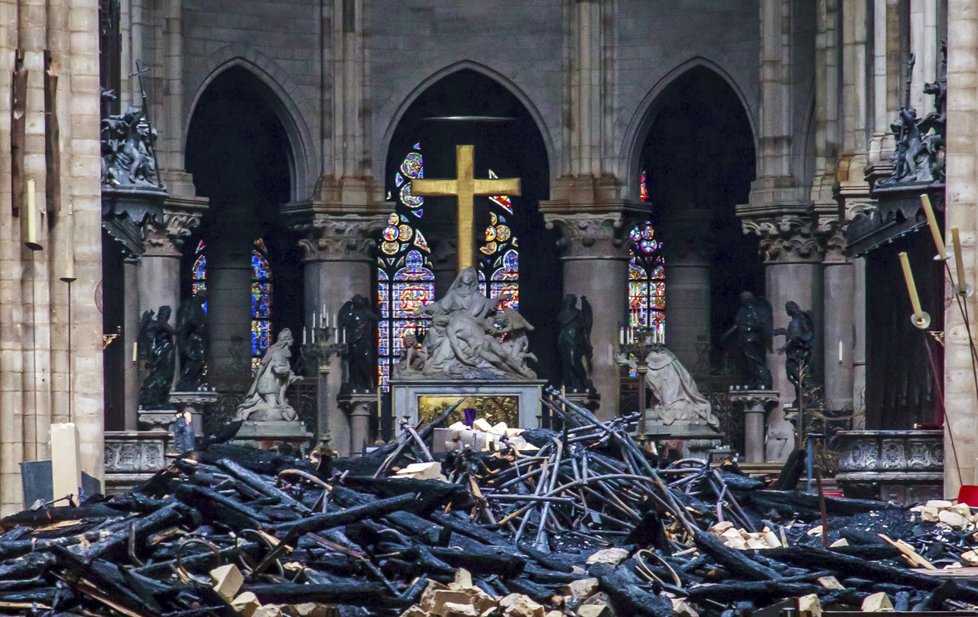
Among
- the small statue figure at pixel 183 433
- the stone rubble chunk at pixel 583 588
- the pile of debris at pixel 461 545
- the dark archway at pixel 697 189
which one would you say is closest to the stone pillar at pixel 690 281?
the dark archway at pixel 697 189

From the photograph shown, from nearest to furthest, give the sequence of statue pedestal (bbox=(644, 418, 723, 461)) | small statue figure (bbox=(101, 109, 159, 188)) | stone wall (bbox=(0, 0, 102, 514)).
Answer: stone wall (bbox=(0, 0, 102, 514)) < small statue figure (bbox=(101, 109, 159, 188)) < statue pedestal (bbox=(644, 418, 723, 461))

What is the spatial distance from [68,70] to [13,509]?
Result: 497 centimetres

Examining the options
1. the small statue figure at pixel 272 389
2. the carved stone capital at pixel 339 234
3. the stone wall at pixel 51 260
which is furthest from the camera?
the carved stone capital at pixel 339 234

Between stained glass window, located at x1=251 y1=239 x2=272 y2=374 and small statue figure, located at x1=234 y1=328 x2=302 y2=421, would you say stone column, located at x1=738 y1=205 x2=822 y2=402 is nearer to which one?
small statue figure, located at x1=234 y1=328 x2=302 y2=421

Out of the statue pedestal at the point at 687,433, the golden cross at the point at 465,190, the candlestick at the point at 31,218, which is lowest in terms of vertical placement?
the statue pedestal at the point at 687,433

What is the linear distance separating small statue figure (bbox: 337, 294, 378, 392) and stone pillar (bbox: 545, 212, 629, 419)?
3.53m

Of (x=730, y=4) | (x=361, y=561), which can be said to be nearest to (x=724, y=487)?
(x=361, y=561)

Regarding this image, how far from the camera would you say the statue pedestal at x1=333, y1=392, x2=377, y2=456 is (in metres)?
45.7

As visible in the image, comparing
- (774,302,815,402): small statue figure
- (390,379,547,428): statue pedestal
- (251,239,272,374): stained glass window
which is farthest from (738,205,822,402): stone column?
(251,239,272,374): stained glass window

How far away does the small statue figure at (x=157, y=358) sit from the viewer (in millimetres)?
41531

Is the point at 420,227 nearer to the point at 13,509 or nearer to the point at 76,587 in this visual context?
the point at 13,509

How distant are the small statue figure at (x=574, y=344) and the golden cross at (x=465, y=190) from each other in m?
2.53

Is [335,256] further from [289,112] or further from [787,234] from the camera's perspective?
[787,234]

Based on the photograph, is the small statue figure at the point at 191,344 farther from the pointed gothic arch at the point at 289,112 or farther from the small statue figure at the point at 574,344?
the small statue figure at the point at 574,344
